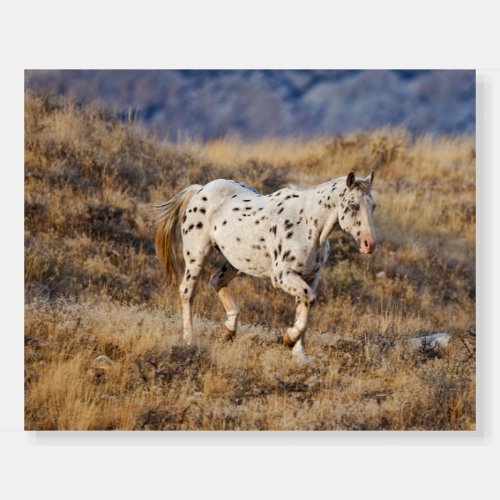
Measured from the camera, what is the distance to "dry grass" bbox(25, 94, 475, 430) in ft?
24.7

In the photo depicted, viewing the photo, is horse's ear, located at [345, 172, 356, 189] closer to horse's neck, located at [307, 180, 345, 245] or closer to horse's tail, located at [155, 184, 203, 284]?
horse's neck, located at [307, 180, 345, 245]

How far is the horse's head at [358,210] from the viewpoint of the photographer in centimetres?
748

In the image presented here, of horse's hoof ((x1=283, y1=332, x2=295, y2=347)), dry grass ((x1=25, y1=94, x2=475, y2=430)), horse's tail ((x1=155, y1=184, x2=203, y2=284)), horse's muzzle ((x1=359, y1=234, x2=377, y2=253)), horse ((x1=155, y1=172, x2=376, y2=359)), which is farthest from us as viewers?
horse's tail ((x1=155, y1=184, x2=203, y2=284))

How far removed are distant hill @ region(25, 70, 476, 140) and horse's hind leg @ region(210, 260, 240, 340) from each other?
81.5 inches

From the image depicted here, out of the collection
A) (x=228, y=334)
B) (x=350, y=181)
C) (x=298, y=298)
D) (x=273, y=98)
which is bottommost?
(x=228, y=334)

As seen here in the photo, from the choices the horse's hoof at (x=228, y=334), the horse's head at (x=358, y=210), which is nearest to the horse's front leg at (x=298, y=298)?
the horse's head at (x=358, y=210)

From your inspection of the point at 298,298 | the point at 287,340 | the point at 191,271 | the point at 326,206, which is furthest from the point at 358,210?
the point at 191,271

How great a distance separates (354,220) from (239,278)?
122 inches

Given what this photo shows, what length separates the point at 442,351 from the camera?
8609 mm

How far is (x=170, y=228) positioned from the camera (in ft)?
29.2

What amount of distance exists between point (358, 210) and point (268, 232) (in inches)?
34.8

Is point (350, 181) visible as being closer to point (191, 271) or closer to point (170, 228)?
point (191, 271)

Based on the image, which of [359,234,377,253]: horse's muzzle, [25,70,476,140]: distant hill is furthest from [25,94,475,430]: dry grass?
[359,234,377,253]: horse's muzzle
